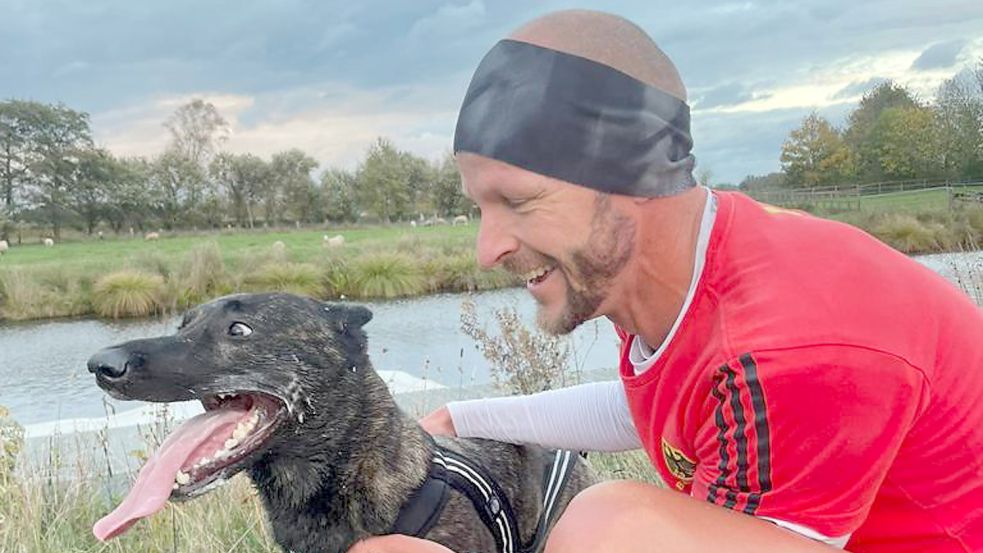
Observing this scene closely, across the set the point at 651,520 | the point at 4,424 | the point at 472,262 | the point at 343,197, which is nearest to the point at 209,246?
the point at 472,262

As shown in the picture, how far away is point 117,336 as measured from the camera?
13.1 meters

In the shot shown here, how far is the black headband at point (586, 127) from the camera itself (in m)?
1.79

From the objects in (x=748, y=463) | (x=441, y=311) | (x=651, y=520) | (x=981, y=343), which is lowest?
(x=441, y=311)

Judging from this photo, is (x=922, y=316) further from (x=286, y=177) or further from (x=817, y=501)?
(x=286, y=177)

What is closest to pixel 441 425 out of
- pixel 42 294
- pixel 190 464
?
pixel 190 464

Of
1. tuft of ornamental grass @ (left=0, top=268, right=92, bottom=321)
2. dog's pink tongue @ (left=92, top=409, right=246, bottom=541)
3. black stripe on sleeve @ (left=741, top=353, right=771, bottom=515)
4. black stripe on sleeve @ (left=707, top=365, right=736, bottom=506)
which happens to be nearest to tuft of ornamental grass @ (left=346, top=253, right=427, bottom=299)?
tuft of ornamental grass @ (left=0, top=268, right=92, bottom=321)

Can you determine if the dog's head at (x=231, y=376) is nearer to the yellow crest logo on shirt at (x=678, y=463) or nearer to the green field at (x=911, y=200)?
the yellow crest logo on shirt at (x=678, y=463)

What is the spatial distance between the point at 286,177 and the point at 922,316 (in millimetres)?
34176

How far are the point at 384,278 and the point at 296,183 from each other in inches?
761

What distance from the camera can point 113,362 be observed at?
2.38 metres

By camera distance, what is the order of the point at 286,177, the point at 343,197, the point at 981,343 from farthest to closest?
the point at 343,197 < the point at 286,177 < the point at 981,343

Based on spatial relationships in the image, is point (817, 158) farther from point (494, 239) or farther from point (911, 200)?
point (494, 239)

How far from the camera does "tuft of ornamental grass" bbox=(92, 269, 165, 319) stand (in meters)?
15.5

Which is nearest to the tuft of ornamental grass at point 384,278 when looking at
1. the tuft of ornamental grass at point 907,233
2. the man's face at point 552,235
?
the tuft of ornamental grass at point 907,233
